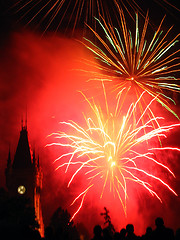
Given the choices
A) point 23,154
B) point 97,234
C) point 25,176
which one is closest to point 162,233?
point 97,234

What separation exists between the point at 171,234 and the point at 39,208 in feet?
259

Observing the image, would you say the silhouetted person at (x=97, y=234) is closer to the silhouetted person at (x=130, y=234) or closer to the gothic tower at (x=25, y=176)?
the silhouetted person at (x=130, y=234)

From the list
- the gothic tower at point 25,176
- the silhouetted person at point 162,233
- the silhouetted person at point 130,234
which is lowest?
the silhouetted person at point 162,233

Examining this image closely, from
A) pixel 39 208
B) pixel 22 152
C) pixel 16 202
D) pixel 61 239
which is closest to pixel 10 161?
pixel 22 152

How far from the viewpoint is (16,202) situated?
43.6 meters

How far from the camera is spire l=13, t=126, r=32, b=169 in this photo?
85250 millimetres

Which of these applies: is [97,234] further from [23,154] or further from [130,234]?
[23,154]

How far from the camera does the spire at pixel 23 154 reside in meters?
85.2

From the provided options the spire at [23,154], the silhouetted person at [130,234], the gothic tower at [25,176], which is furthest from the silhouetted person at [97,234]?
the spire at [23,154]

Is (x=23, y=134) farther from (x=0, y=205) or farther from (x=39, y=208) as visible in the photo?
(x=0, y=205)

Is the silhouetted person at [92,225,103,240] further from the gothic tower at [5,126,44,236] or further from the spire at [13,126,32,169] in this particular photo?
the spire at [13,126,32,169]

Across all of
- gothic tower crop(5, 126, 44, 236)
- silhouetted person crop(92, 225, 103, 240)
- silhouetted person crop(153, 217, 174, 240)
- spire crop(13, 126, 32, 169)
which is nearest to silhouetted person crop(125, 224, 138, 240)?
silhouetted person crop(92, 225, 103, 240)

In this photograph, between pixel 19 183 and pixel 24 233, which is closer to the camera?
pixel 24 233

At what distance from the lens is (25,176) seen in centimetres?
8338
